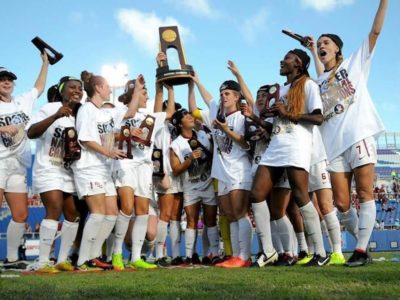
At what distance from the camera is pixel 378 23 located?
5.44 metres

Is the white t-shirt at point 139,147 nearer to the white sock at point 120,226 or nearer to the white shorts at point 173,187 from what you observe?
the white sock at point 120,226

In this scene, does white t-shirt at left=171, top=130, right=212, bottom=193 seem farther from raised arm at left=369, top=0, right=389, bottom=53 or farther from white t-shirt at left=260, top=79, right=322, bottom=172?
raised arm at left=369, top=0, right=389, bottom=53

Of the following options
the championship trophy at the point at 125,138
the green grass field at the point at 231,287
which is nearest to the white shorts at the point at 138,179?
the championship trophy at the point at 125,138

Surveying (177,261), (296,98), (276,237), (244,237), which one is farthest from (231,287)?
(177,261)

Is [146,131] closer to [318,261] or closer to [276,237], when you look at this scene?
[276,237]

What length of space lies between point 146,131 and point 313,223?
271 centimetres

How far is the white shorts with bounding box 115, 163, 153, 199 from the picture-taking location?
6715mm

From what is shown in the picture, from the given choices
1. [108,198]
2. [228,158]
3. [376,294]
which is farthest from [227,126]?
[376,294]

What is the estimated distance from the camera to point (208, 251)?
27.0ft

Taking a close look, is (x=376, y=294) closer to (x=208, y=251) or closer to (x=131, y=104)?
(x=131, y=104)

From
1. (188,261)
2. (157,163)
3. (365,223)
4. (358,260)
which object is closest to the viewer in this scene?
(358,260)

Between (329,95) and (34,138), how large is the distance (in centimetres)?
383

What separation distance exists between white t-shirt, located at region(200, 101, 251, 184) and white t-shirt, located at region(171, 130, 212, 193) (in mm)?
945

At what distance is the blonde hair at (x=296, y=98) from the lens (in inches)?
225
